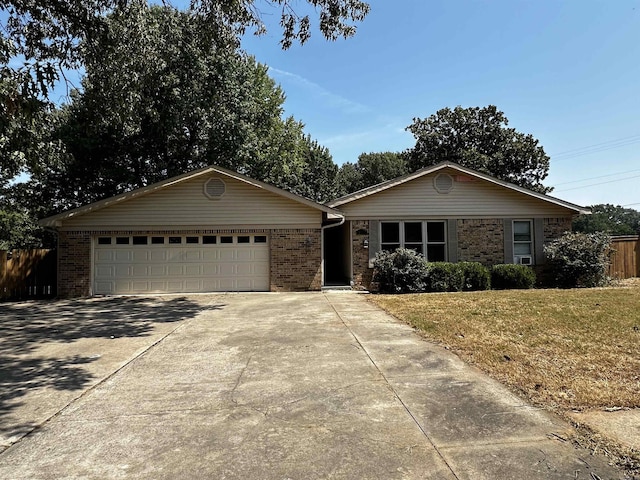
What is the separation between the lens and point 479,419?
360 cm

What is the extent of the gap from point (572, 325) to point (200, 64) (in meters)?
18.1

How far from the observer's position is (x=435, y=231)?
1478 centimetres

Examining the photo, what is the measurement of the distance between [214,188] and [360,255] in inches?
216

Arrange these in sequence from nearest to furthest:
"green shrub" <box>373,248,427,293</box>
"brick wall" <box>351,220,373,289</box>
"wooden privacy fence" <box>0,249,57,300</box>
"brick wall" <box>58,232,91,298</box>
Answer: "wooden privacy fence" <box>0,249,57,300</box>
"green shrub" <box>373,248,427,293</box>
"brick wall" <box>58,232,91,298</box>
"brick wall" <box>351,220,373,289</box>

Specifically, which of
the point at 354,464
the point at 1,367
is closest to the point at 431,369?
the point at 354,464

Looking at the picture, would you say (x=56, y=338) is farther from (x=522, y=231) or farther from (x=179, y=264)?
(x=522, y=231)

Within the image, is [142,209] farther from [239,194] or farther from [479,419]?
[479,419]

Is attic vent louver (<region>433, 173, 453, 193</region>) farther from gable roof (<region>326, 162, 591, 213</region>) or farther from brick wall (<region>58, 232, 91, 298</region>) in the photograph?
brick wall (<region>58, 232, 91, 298</region>)

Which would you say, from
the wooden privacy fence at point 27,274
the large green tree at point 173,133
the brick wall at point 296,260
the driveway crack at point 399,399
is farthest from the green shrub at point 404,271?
the wooden privacy fence at point 27,274

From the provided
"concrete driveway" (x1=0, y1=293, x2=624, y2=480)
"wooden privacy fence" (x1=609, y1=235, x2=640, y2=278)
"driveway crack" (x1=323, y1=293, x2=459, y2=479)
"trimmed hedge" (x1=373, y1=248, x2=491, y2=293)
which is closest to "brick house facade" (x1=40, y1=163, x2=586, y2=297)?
"trimmed hedge" (x1=373, y1=248, x2=491, y2=293)

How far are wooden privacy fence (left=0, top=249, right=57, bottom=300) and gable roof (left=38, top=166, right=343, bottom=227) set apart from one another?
1.48 m

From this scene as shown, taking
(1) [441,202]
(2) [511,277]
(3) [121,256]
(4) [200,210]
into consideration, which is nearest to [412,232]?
(1) [441,202]

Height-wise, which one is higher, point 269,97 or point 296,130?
point 269,97

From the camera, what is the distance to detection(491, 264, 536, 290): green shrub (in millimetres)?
13922
